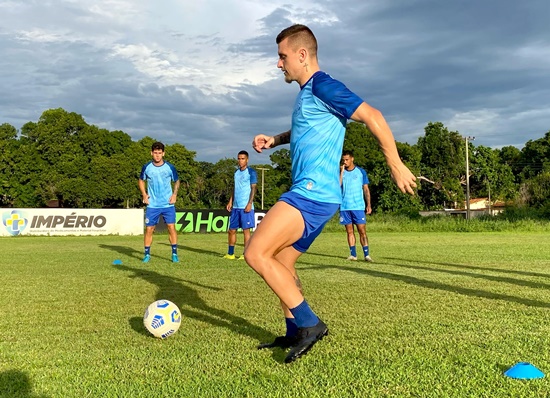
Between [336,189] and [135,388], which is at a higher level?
[336,189]

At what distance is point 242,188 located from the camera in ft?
39.6

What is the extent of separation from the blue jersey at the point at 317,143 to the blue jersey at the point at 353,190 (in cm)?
786

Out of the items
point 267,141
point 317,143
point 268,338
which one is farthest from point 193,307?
point 317,143

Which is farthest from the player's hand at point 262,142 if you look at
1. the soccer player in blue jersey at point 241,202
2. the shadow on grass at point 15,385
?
the soccer player in blue jersey at point 241,202

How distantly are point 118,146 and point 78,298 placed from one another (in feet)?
200

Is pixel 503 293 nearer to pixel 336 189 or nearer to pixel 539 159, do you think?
pixel 336 189

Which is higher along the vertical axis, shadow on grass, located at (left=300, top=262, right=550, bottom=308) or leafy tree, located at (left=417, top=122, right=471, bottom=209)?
leafy tree, located at (left=417, top=122, right=471, bottom=209)

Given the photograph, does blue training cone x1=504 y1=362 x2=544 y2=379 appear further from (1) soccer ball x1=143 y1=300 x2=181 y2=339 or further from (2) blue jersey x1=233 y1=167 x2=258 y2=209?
(2) blue jersey x1=233 y1=167 x2=258 y2=209

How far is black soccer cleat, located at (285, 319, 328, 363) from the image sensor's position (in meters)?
3.48

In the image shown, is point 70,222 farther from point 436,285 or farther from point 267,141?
point 267,141

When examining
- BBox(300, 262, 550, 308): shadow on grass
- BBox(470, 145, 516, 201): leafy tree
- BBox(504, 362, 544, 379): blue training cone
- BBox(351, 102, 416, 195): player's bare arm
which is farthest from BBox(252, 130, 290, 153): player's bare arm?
BBox(470, 145, 516, 201): leafy tree

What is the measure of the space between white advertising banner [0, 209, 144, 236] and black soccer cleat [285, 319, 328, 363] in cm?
2362

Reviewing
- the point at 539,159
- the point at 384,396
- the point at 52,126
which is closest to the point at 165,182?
the point at 384,396

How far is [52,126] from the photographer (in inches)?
2244
